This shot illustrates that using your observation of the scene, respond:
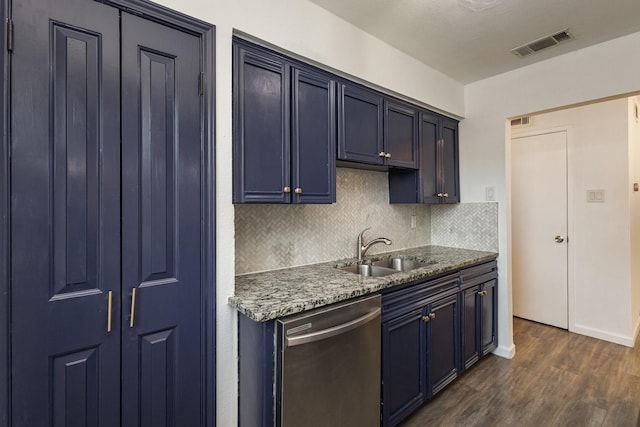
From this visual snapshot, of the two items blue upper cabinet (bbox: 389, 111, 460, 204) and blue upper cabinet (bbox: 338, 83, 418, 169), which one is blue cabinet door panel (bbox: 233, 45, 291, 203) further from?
blue upper cabinet (bbox: 389, 111, 460, 204)

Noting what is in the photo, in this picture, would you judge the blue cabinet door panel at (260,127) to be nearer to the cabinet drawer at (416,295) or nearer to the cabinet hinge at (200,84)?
the cabinet hinge at (200,84)

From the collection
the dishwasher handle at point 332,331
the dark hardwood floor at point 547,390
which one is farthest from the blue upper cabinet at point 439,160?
the dark hardwood floor at point 547,390

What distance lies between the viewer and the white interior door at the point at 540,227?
3404 millimetres

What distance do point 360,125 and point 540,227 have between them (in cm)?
273

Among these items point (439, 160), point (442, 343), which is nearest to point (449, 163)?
point (439, 160)

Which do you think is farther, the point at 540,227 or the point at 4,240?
the point at 540,227

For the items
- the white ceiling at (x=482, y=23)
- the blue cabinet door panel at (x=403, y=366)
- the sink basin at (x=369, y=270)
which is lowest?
the blue cabinet door panel at (x=403, y=366)

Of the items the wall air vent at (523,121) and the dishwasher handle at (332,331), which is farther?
the wall air vent at (523,121)

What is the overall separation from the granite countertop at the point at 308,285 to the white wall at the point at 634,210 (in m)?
1.88

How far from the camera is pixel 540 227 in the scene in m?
3.54

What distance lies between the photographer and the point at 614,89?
222 cm

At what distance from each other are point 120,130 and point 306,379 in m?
1.28

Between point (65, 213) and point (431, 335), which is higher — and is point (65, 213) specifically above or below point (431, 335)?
above

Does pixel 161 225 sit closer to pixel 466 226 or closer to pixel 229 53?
pixel 229 53
